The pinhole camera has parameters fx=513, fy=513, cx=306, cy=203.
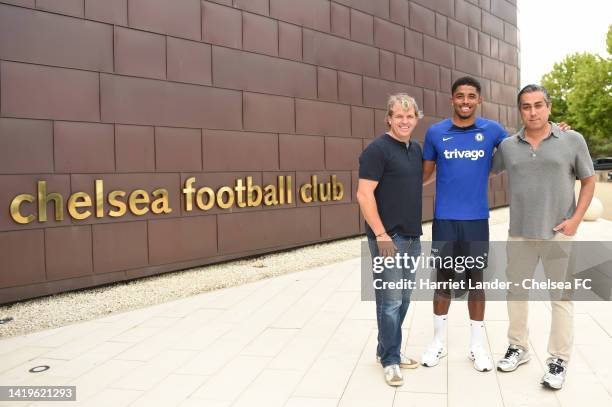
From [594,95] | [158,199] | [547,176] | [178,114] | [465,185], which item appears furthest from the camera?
[594,95]

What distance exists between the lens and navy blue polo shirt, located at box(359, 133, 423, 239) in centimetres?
366

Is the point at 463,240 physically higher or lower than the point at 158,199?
lower

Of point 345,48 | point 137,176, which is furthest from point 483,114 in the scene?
point 137,176

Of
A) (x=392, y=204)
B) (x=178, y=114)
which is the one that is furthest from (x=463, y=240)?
(x=178, y=114)

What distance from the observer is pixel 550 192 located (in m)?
3.70

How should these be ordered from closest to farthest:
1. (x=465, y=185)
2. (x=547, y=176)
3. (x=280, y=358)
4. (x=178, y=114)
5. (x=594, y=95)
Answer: (x=547, y=176) → (x=465, y=185) → (x=280, y=358) → (x=178, y=114) → (x=594, y=95)

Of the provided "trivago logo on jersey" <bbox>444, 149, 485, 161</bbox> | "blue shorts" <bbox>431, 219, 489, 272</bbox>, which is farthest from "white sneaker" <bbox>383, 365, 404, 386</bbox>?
"trivago logo on jersey" <bbox>444, 149, 485, 161</bbox>


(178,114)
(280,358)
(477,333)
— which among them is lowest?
(280,358)

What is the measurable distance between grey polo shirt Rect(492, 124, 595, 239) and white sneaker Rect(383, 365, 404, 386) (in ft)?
4.50

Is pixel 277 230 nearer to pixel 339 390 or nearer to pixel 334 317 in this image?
pixel 334 317

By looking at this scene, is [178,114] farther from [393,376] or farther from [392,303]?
[393,376]

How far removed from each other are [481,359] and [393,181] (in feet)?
5.15

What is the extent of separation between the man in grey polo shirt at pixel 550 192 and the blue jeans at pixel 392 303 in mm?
874

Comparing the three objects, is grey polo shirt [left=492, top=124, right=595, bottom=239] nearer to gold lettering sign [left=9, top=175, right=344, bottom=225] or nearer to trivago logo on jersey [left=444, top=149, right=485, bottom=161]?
trivago logo on jersey [left=444, top=149, right=485, bottom=161]
